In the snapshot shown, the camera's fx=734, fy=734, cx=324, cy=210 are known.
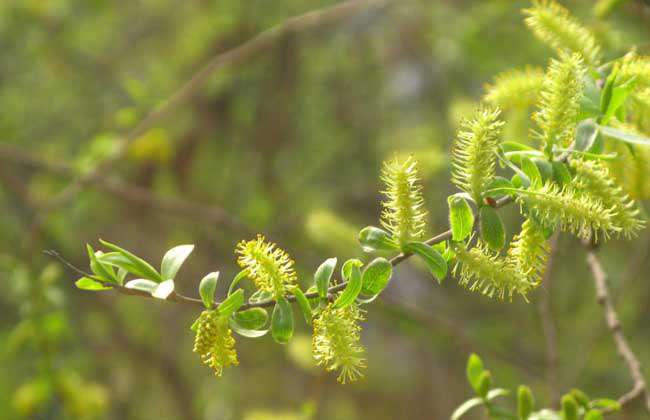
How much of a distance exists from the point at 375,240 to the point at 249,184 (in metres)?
2.44

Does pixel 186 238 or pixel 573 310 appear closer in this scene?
pixel 573 310

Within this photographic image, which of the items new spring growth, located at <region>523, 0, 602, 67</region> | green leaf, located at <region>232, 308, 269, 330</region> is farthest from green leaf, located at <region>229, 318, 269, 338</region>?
new spring growth, located at <region>523, 0, 602, 67</region>

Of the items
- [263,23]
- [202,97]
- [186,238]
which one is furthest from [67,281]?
[263,23]

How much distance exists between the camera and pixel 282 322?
76 cm

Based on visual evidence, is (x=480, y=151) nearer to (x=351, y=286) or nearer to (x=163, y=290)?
(x=351, y=286)

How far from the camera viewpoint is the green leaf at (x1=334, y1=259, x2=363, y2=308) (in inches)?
28.9

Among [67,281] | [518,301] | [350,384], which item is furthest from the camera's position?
[350,384]

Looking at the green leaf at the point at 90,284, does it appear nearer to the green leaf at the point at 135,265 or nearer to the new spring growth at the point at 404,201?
the green leaf at the point at 135,265

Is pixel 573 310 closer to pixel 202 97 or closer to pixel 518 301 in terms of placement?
pixel 518 301

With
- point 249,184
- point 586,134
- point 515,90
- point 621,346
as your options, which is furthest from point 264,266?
point 249,184

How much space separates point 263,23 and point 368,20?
24.4 inches

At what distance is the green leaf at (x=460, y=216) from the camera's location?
736mm

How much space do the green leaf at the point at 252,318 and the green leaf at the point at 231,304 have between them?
0.06ft

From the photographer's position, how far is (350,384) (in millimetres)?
3223
